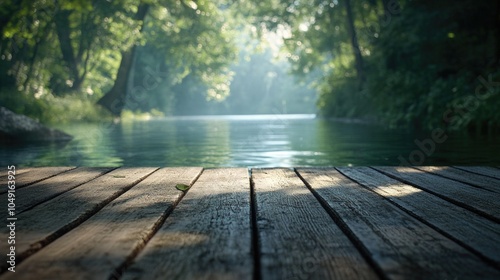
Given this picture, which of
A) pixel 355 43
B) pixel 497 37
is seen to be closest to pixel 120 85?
pixel 355 43

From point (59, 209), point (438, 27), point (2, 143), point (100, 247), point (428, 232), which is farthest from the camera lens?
point (438, 27)

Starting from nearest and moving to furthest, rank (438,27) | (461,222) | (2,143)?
(461,222) < (2,143) < (438,27)

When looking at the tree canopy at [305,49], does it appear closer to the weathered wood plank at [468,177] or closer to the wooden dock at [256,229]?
the weathered wood plank at [468,177]

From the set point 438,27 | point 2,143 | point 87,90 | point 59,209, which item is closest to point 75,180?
point 59,209

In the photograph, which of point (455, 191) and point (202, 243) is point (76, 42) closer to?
point (455, 191)

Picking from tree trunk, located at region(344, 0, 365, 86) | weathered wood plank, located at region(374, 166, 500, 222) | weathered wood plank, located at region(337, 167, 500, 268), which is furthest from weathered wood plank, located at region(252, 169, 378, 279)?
tree trunk, located at region(344, 0, 365, 86)

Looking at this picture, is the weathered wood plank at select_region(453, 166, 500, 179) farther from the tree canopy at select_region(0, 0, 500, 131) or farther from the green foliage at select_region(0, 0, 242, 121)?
the green foliage at select_region(0, 0, 242, 121)

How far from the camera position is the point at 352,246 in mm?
1364

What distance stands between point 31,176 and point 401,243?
2536 mm

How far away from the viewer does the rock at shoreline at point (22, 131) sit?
367 inches

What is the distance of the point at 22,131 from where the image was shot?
950 centimetres

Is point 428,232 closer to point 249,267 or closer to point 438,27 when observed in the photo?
point 249,267

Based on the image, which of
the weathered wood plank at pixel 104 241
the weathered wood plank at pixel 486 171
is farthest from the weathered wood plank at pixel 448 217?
the weathered wood plank at pixel 104 241

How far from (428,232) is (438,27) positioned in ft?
42.1
